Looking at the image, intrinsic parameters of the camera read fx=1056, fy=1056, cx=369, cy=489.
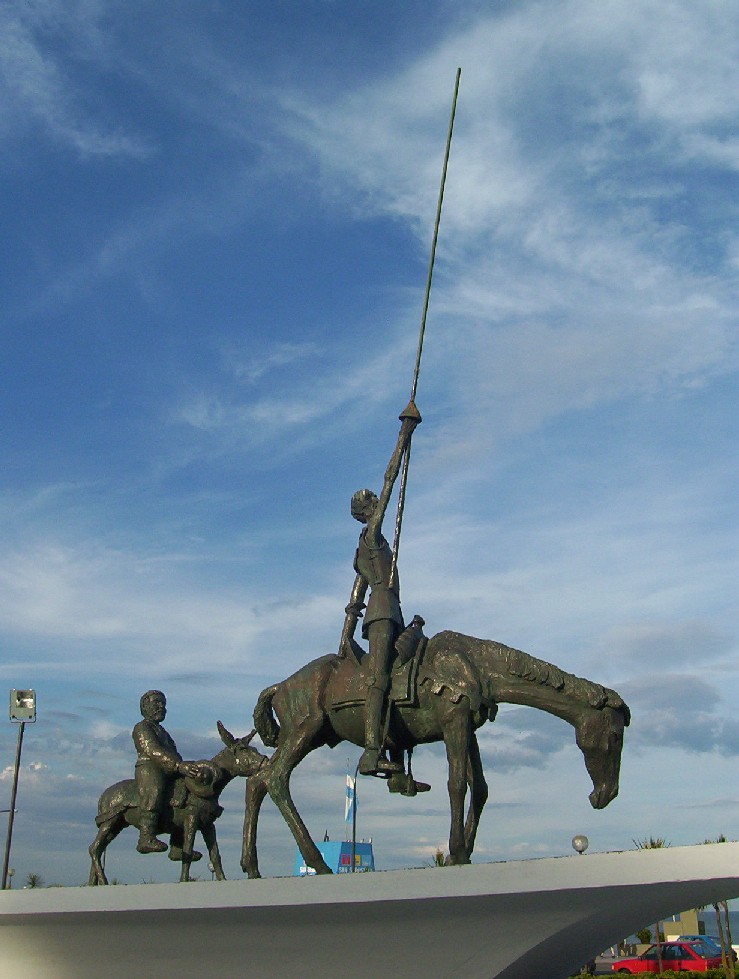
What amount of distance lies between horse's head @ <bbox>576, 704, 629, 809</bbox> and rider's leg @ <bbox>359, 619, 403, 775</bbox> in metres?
2.01

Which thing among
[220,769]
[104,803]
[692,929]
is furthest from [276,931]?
[692,929]

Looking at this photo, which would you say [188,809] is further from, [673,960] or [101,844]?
[673,960]

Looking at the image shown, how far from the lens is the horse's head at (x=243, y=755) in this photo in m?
12.7

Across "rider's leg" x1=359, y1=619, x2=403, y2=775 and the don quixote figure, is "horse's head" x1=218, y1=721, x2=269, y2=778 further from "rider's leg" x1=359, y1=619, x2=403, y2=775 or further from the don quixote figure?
"rider's leg" x1=359, y1=619, x2=403, y2=775

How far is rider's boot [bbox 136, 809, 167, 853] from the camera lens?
12.9 m

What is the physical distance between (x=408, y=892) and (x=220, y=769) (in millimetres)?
4509

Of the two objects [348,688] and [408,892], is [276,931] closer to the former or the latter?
[408,892]

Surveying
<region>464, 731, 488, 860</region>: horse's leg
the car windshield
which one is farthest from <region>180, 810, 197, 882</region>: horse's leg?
the car windshield

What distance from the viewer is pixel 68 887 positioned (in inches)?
419

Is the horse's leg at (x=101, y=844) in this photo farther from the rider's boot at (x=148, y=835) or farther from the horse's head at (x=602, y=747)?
the horse's head at (x=602, y=747)

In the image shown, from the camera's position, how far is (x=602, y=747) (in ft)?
33.3

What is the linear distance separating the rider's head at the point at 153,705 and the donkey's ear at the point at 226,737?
1107 millimetres

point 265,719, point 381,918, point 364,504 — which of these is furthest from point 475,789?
point 364,504

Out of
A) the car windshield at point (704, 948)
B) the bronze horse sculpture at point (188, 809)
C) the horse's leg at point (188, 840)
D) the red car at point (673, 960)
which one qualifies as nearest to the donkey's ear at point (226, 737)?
the bronze horse sculpture at point (188, 809)
